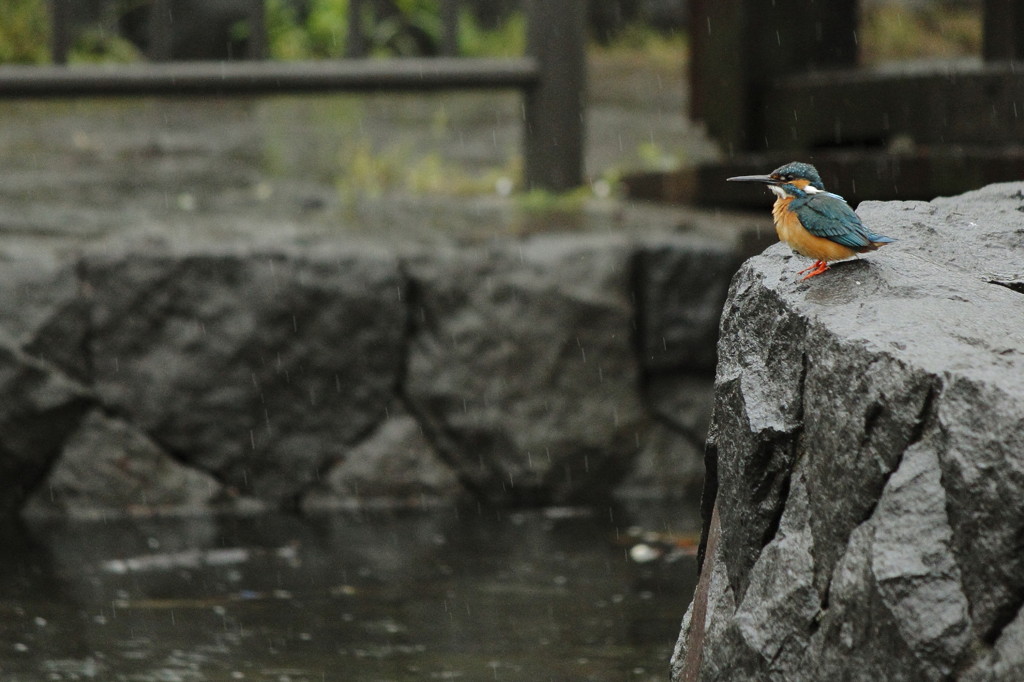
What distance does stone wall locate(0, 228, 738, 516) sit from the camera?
4.46 m

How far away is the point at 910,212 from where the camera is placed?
8.71 feet

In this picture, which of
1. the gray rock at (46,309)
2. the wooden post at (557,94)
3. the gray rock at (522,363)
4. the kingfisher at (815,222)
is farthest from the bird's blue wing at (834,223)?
the wooden post at (557,94)

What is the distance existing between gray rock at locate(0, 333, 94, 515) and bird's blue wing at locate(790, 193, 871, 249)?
3103 millimetres

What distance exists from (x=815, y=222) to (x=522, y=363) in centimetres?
252

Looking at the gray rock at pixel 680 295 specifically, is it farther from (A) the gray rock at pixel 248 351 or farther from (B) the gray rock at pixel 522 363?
(A) the gray rock at pixel 248 351

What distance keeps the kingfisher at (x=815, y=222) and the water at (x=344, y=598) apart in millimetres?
1180

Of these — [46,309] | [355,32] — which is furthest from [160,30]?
[46,309]

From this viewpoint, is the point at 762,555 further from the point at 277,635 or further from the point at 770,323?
the point at 277,635

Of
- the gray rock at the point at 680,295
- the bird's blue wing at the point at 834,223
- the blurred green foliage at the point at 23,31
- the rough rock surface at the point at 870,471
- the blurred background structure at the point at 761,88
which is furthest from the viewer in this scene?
the blurred green foliage at the point at 23,31

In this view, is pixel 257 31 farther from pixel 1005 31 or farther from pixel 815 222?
pixel 815 222

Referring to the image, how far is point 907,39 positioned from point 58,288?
26.4 feet

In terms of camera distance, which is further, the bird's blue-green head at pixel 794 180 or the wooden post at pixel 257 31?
the wooden post at pixel 257 31

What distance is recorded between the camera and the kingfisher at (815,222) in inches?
82.9

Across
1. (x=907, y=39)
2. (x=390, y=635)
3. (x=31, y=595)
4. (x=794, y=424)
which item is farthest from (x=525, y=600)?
(x=907, y=39)
